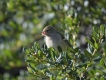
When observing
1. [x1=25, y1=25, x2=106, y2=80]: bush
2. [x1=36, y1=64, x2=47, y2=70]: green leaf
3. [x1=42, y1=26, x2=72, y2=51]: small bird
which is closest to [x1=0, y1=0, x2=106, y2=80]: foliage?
[x1=42, y1=26, x2=72, y2=51]: small bird

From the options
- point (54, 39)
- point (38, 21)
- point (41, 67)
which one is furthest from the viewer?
point (38, 21)

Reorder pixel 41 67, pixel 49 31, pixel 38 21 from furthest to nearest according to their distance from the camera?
pixel 38 21, pixel 49 31, pixel 41 67

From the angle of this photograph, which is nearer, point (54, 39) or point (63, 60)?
point (63, 60)

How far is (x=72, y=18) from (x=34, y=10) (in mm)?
1382

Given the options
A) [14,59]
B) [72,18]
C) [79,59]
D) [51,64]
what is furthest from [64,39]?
[14,59]

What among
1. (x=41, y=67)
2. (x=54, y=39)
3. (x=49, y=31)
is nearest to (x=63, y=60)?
(x=41, y=67)

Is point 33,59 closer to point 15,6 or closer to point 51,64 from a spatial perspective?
point 51,64

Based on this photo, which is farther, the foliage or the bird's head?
the bird's head

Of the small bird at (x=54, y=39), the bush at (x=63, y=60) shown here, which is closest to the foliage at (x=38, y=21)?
the small bird at (x=54, y=39)

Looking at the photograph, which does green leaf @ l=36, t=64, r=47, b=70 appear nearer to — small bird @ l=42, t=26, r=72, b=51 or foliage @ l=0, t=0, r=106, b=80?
foliage @ l=0, t=0, r=106, b=80

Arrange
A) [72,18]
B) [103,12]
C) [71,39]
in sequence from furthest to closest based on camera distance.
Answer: [103,12] < [72,18] < [71,39]

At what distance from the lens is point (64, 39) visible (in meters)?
5.20

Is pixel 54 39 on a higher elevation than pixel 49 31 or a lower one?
lower

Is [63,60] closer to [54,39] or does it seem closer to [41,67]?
[41,67]
